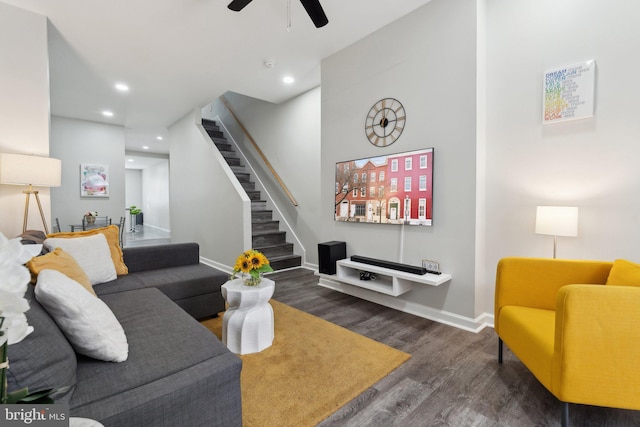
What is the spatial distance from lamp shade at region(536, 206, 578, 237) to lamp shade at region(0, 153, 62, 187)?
417 cm

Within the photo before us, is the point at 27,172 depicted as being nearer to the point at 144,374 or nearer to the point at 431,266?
the point at 144,374

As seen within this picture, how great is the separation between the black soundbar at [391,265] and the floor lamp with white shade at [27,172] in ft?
10.1

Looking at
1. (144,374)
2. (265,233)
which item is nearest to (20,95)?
(144,374)

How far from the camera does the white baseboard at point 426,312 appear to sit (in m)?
2.59

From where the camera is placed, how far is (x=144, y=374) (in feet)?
3.96

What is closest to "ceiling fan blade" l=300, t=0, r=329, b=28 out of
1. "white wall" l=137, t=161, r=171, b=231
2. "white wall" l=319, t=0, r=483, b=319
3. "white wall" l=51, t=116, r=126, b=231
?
"white wall" l=319, t=0, r=483, b=319

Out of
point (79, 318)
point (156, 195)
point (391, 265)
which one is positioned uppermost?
point (156, 195)

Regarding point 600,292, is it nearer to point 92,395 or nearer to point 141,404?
point 141,404

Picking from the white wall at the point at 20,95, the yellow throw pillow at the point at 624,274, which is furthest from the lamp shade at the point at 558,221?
the white wall at the point at 20,95

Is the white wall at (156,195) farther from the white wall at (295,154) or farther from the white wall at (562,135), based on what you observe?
the white wall at (562,135)

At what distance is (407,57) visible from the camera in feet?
9.72

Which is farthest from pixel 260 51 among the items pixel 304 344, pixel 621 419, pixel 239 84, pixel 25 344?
pixel 621 419

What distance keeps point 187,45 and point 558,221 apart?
404 cm

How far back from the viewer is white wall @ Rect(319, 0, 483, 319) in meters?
2.56
